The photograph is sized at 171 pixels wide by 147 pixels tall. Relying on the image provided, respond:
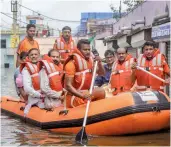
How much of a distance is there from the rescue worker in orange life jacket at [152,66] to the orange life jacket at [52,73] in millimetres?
1507

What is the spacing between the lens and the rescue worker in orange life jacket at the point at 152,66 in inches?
301

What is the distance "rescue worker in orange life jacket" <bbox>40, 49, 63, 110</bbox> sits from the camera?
26.6 ft

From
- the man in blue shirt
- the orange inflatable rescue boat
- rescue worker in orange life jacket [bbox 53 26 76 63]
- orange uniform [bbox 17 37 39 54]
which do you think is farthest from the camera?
rescue worker in orange life jacket [bbox 53 26 76 63]

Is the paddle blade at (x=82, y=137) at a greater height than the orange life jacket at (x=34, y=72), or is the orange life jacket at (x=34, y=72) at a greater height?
the orange life jacket at (x=34, y=72)

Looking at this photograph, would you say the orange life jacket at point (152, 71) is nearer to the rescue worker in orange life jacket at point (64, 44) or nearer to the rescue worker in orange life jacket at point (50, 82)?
the rescue worker in orange life jacket at point (50, 82)

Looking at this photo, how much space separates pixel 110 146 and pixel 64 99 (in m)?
1.73

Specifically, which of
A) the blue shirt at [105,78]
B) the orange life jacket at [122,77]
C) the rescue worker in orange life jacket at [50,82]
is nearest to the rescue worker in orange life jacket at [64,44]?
the blue shirt at [105,78]

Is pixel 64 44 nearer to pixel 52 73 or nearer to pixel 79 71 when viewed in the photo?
pixel 52 73

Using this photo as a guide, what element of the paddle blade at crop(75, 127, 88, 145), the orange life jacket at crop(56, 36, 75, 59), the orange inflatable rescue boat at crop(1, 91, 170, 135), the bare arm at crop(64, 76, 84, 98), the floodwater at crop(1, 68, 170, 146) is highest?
the orange life jacket at crop(56, 36, 75, 59)

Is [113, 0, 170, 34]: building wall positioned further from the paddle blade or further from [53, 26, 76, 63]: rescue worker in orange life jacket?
the paddle blade

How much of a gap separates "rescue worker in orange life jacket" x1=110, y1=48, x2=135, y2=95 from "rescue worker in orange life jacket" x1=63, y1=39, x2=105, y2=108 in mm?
1135

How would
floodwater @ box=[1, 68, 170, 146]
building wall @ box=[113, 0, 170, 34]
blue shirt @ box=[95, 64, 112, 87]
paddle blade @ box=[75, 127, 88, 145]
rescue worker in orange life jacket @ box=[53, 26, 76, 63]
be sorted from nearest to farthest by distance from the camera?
1. floodwater @ box=[1, 68, 170, 146]
2. paddle blade @ box=[75, 127, 88, 145]
3. blue shirt @ box=[95, 64, 112, 87]
4. rescue worker in orange life jacket @ box=[53, 26, 76, 63]
5. building wall @ box=[113, 0, 170, 34]

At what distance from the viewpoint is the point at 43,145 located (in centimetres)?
628

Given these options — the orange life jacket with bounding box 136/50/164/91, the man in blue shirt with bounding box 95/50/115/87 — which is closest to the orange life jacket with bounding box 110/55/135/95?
the orange life jacket with bounding box 136/50/164/91
